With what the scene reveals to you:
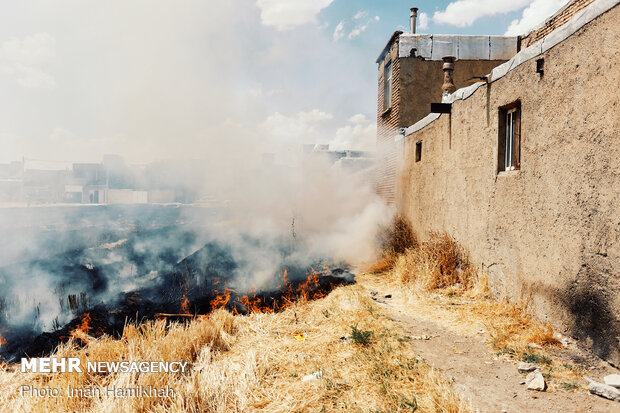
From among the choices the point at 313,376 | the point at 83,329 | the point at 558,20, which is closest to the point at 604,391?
the point at 313,376

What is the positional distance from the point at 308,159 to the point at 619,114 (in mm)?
14771

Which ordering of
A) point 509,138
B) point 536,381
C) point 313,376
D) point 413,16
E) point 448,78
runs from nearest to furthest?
point 536,381 < point 313,376 < point 509,138 < point 448,78 < point 413,16

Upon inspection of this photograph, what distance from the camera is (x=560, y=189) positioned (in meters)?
4.02

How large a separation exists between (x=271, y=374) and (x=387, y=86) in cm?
1121

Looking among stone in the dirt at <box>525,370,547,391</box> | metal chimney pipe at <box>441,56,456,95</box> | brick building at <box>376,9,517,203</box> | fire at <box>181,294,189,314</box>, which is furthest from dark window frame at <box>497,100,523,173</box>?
fire at <box>181,294,189,314</box>

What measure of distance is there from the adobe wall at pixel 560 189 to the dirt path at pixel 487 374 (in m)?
0.63

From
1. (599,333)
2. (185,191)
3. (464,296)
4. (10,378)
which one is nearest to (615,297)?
(599,333)

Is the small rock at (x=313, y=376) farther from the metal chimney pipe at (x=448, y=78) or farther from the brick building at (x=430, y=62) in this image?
the metal chimney pipe at (x=448, y=78)

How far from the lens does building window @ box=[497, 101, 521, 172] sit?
16.8 feet

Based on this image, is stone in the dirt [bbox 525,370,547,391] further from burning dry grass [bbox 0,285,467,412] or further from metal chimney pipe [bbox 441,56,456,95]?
metal chimney pipe [bbox 441,56,456,95]

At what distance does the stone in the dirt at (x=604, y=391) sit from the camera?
111 inches

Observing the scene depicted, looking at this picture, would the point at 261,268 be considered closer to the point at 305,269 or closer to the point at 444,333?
the point at 305,269

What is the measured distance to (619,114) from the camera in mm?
3197

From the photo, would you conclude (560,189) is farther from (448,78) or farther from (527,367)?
(448,78)
